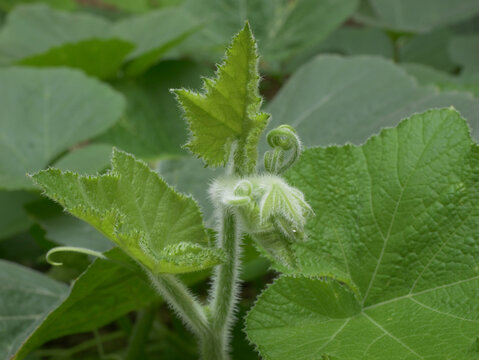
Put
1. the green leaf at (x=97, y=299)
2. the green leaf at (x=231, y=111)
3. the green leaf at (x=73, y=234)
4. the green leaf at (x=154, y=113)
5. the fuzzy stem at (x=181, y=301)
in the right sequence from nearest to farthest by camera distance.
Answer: the green leaf at (x=231, y=111) < the fuzzy stem at (x=181, y=301) < the green leaf at (x=97, y=299) < the green leaf at (x=73, y=234) < the green leaf at (x=154, y=113)

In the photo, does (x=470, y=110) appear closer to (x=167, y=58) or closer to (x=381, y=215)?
(x=381, y=215)

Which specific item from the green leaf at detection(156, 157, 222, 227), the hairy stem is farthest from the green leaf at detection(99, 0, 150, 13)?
the hairy stem

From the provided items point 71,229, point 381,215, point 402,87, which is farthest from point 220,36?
point 381,215

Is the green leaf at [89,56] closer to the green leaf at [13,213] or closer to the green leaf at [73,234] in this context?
the green leaf at [13,213]

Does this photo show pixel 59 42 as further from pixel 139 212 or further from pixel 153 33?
pixel 139 212

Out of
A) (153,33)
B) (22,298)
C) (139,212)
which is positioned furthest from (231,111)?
(153,33)

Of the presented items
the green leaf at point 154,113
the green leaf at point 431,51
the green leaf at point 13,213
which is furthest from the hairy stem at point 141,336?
the green leaf at point 431,51

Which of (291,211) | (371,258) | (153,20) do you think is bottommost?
(371,258)
